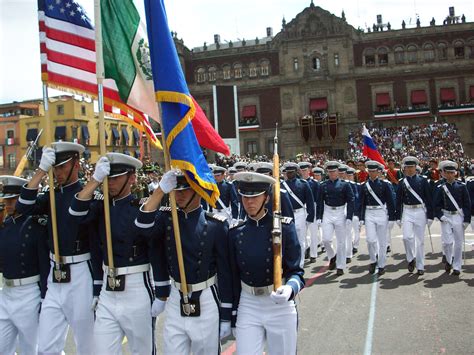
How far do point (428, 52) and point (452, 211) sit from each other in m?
44.0

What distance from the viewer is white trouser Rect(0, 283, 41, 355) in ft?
16.1

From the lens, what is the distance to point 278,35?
51594 millimetres

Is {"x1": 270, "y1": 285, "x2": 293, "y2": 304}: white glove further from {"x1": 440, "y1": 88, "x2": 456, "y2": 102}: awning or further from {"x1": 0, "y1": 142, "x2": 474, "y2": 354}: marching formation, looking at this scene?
{"x1": 440, "y1": 88, "x2": 456, "y2": 102}: awning

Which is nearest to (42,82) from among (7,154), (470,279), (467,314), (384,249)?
(467,314)

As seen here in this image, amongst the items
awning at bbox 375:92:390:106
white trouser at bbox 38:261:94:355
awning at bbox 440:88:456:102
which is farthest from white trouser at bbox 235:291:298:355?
awning at bbox 440:88:456:102

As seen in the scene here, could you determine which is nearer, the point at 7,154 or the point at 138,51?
the point at 138,51

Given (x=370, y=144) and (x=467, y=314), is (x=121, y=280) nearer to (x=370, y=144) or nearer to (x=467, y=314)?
(x=467, y=314)

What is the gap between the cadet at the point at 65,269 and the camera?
4.71m

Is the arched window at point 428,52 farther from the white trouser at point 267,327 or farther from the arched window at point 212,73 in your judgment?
the white trouser at point 267,327

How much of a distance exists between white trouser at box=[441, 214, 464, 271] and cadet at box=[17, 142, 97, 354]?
25.4ft

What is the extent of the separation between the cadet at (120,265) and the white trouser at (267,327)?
0.95m

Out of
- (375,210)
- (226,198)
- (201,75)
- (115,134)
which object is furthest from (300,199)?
(115,134)

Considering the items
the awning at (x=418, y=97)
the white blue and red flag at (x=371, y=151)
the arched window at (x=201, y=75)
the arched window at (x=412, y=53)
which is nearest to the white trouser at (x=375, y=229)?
the white blue and red flag at (x=371, y=151)

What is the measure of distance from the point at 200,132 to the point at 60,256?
6.33 ft
